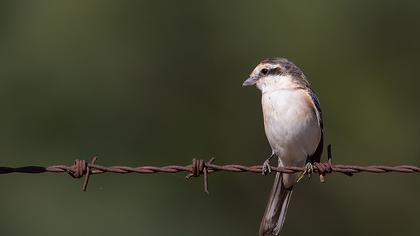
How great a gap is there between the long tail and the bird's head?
87 centimetres

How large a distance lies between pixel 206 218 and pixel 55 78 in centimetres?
366

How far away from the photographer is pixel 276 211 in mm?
10047

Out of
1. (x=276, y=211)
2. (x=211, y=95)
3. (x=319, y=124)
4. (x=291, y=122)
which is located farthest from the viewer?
(x=211, y=95)

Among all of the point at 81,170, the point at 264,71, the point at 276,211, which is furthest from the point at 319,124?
the point at 81,170

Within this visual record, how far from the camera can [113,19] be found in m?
21.9

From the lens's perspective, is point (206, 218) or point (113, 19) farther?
point (113, 19)

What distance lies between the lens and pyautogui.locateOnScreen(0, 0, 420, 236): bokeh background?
65.0 feet

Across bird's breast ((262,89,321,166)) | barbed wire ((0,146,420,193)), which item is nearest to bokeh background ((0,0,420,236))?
bird's breast ((262,89,321,166))

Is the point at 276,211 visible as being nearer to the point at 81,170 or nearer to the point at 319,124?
the point at 319,124

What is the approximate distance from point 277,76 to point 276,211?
1.38 meters

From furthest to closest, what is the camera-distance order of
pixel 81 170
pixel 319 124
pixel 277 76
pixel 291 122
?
pixel 277 76, pixel 319 124, pixel 291 122, pixel 81 170

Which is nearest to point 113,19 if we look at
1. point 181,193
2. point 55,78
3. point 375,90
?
point 55,78

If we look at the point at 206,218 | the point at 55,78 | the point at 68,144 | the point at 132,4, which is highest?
the point at 132,4

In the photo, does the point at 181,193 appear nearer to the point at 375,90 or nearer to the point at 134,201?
the point at 134,201
